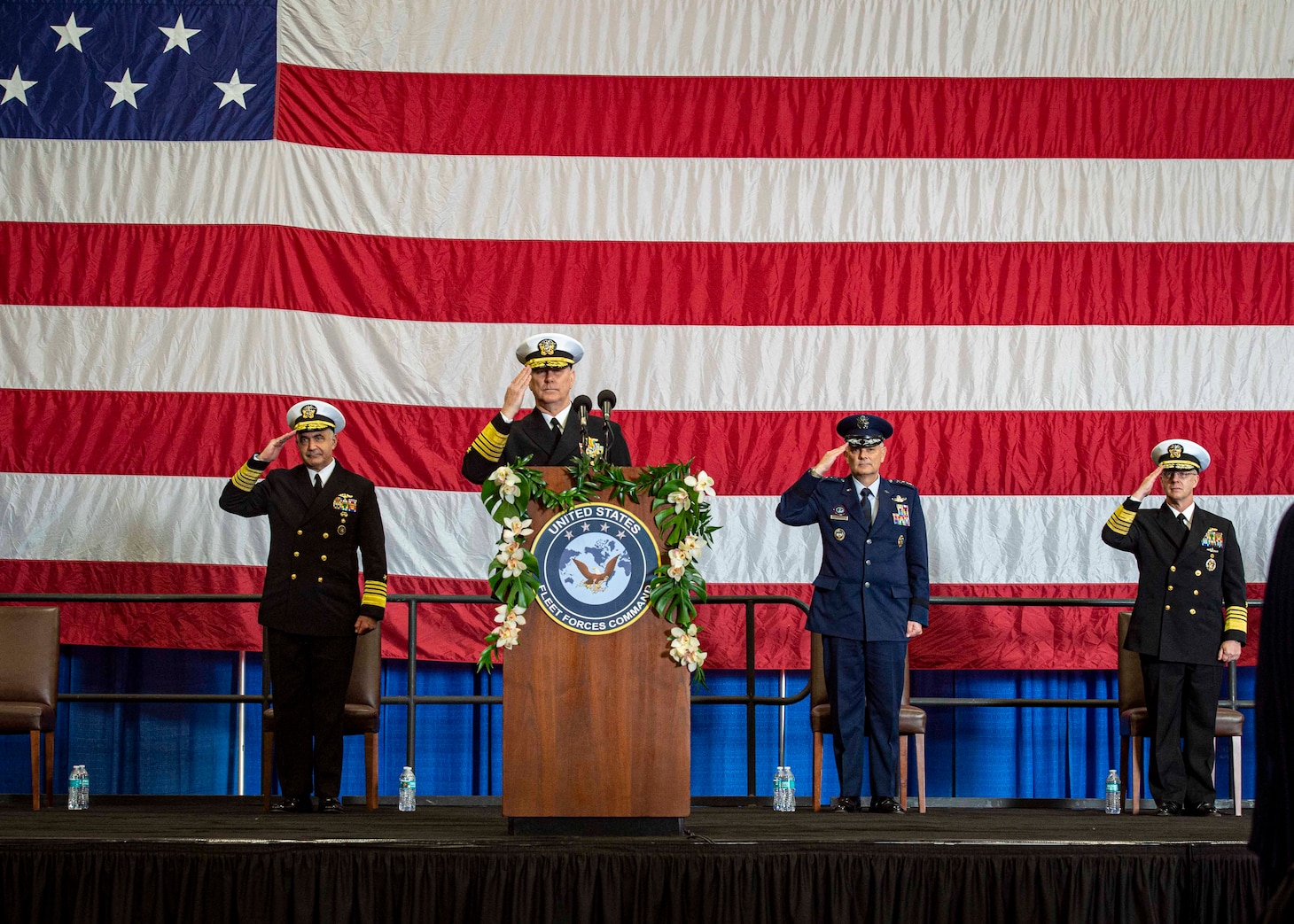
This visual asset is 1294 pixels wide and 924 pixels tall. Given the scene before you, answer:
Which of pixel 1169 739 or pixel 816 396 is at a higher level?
pixel 816 396

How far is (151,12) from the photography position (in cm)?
600

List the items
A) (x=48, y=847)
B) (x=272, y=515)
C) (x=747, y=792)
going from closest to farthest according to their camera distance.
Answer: (x=48, y=847) < (x=272, y=515) < (x=747, y=792)

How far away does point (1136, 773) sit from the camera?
5277 mm

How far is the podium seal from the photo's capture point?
3439mm

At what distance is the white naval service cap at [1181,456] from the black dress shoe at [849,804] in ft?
5.98

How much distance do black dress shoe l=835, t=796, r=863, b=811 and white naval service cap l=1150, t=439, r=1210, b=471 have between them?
182 cm

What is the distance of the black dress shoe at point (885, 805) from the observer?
4805mm

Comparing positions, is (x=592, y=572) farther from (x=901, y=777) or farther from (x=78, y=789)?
(x=78, y=789)

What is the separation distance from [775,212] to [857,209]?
363 millimetres

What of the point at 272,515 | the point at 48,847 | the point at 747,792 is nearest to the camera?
the point at 48,847

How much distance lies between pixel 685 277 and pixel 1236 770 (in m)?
3.01

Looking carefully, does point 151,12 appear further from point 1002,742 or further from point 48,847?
point 1002,742

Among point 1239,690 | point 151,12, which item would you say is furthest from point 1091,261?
point 151,12

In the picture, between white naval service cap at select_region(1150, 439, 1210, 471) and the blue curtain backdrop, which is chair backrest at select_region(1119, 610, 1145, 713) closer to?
the blue curtain backdrop
